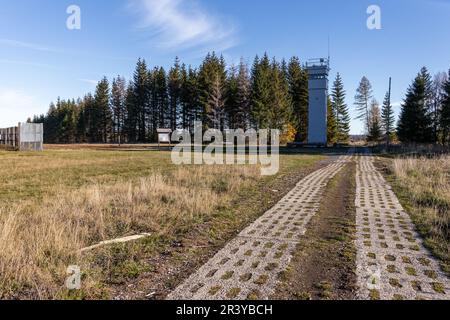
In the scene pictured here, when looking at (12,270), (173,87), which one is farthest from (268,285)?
(173,87)

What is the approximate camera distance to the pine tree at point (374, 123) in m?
72.9

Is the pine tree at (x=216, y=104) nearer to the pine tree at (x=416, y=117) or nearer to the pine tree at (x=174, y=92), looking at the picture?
the pine tree at (x=174, y=92)

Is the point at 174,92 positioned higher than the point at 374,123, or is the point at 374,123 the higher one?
the point at 174,92

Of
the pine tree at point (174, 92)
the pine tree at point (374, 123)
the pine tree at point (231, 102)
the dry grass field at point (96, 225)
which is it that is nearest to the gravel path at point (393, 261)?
the dry grass field at point (96, 225)

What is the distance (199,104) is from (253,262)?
6025 centimetres

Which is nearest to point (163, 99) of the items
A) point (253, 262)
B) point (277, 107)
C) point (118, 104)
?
point (118, 104)

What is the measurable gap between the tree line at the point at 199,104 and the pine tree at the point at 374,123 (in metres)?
5.14

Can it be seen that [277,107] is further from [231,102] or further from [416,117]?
[416,117]

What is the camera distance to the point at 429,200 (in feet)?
34.2

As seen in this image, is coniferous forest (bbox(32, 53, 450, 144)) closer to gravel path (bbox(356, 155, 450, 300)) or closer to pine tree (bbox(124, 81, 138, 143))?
pine tree (bbox(124, 81, 138, 143))

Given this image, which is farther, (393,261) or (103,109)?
(103,109)

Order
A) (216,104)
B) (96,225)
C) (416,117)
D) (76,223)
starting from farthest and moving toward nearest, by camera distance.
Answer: (216,104) → (416,117) → (76,223) → (96,225)

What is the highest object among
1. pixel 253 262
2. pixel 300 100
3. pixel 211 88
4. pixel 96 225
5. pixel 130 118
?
pixel 211 88

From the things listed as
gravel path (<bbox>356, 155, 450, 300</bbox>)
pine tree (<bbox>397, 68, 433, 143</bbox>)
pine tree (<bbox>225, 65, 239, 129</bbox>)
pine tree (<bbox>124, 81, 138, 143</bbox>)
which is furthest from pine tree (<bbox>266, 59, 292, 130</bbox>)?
gravel path (<bbox>356, 155, 450, 300</bbox>)
